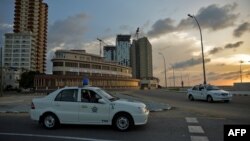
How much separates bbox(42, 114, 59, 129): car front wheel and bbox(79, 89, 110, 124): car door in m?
1.02

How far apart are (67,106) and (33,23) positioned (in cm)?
17652

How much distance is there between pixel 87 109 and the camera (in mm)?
11281

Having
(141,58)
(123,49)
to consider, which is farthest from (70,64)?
(123,49)

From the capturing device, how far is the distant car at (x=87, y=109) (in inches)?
431

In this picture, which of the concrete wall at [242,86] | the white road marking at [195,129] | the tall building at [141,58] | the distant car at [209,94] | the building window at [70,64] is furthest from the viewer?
the tall building at [141,58]

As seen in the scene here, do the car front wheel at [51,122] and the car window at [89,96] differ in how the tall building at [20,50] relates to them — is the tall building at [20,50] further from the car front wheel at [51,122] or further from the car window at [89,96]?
the car window at [89,96]

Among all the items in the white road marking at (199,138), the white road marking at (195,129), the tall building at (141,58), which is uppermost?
the tall building at (141,58)

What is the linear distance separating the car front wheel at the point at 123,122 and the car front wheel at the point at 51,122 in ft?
7.62

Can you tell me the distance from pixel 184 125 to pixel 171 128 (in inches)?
36.8

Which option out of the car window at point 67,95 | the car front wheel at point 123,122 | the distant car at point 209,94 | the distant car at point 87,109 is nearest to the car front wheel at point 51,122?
the distant car at point 87,109

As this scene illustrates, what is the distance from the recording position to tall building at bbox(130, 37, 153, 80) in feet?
516

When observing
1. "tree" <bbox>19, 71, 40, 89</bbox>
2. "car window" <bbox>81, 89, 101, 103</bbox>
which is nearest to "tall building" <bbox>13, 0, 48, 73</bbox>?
"tree" <bbox>19, 71, 40, 89</bbox>

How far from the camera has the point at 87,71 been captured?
403 ft

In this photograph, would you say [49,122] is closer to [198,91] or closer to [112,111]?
[112,111]
